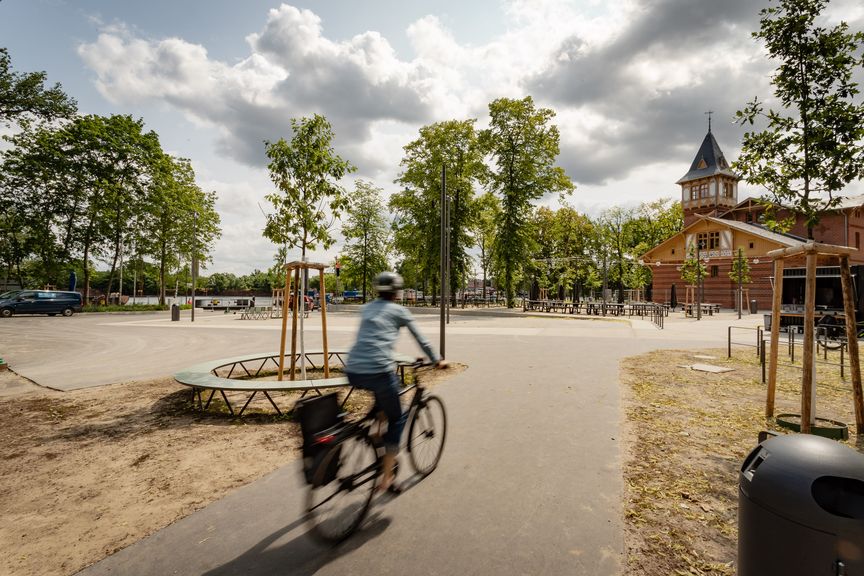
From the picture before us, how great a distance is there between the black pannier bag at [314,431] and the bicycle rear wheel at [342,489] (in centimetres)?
Result: 1

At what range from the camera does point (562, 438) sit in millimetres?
5199

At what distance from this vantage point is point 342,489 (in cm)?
332

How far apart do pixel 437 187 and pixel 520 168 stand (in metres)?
6.87

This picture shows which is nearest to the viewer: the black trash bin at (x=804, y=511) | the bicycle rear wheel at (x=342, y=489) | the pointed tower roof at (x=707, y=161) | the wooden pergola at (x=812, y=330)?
the black trash bin at (x=804, y=511)

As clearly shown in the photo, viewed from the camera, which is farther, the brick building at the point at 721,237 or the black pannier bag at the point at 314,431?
the brick building at the point at 721,237

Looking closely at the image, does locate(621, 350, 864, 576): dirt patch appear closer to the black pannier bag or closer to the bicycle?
the bicycle

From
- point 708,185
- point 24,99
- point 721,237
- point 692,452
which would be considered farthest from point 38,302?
point 708,185

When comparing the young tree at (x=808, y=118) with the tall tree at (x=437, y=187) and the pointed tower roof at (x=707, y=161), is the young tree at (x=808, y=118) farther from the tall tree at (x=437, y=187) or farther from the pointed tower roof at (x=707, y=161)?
the pointed tower roof at (x=707, y=161)

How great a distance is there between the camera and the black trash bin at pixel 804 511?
189 centimetres

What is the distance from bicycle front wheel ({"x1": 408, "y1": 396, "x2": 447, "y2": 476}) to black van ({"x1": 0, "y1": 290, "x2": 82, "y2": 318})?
36.3 m

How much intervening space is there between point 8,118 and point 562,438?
21181 millimetres

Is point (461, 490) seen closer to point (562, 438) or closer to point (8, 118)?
point (562, 438)

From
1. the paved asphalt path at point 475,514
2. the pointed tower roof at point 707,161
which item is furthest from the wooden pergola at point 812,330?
the pointed tower roof at point 707,161

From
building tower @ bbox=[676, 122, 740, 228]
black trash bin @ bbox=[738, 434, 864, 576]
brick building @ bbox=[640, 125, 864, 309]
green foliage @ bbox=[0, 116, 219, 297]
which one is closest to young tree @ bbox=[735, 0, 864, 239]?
black trash bin @ bbox=[738, 434, 864, 576]
